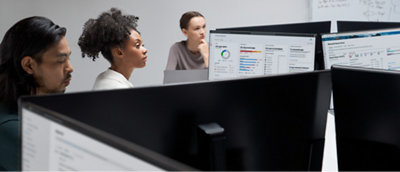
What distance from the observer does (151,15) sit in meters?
3.79

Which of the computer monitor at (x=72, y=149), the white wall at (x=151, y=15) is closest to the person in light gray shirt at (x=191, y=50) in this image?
the white wall at (x=151, y=15)

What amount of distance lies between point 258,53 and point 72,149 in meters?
1.49

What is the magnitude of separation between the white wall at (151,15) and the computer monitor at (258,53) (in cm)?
179

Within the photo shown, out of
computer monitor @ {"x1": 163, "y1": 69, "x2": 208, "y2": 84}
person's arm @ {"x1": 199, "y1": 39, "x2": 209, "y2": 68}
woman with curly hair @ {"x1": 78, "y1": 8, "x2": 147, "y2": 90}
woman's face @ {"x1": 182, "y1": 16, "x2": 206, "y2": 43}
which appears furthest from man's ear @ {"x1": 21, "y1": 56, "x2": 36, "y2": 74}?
woman's face @ {"x1": 182, "y1": 16, "x2": 206, "y2": 43}

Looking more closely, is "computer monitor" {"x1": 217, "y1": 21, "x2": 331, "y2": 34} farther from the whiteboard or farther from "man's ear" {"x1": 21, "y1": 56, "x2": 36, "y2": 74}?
the whiteboard

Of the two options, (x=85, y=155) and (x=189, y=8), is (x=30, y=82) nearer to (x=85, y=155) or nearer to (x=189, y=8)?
(x=85, y=155)

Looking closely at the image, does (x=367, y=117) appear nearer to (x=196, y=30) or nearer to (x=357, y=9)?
(x=196, y=30)

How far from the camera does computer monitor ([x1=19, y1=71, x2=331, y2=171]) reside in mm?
810

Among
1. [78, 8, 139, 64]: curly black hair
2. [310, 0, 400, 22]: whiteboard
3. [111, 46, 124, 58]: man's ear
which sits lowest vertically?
[111, 46, 124, 58]: man's ear

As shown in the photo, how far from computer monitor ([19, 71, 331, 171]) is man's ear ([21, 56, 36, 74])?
0.68m

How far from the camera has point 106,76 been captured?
71.8 inches

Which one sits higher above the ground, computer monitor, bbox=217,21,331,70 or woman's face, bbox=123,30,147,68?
computer monitor, bbox=217,21,331,70

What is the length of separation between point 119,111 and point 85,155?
212 mm

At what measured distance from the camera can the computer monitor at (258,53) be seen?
1.94 metres
